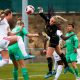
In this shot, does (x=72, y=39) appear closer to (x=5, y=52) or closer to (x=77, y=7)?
(x=5, y=52)

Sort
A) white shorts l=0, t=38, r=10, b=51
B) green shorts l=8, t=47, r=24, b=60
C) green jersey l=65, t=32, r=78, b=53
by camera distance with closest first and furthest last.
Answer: white shorts l=0, t=38, r=10, b=51 → green shorts l=8, t=47, r=24, b=60 → green jersey l=65, t=32, r=78, b=53

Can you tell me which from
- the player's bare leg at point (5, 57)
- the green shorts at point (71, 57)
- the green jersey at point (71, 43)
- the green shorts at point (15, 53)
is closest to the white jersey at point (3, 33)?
the player's bare leg at point (5, 57)

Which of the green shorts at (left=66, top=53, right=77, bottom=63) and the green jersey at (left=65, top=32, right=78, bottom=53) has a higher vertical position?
the green jersey at (left=65, top=32, right=78, bottom=53)

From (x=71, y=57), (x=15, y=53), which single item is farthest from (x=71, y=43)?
(x=15, y=53)

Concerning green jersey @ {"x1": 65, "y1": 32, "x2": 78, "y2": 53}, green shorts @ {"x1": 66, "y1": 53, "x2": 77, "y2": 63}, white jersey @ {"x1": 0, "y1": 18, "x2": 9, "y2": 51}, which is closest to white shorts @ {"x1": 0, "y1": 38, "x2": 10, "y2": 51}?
white jersey @ {"x1": 0, "y1": 18, "x2": 9, "y2": 51}

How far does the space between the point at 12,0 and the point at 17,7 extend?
75cm

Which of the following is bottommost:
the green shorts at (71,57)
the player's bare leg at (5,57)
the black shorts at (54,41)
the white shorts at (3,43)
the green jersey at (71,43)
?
the green shorts at (71,57)

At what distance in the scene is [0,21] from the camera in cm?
1230

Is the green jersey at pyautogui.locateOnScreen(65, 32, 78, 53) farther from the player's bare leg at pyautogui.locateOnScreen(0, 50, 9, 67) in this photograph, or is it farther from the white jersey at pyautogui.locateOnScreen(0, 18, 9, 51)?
the player's bare leg at pyautogui.locateOnScreen(0, 50, 9, 67)

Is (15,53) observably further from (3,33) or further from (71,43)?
(71,43)

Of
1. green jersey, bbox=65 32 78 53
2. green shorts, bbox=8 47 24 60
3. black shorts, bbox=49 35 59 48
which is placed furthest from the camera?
green jersey, bbox=65 32 78 53

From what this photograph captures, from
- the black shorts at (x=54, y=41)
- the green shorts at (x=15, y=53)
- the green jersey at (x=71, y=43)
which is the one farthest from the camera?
the green jersey at (x=71, y=43)

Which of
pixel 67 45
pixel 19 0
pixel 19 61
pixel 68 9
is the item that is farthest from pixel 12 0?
pixel 19 61

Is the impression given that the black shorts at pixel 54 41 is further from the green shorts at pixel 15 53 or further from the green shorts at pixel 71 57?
the green shorts at pixel 15 53
